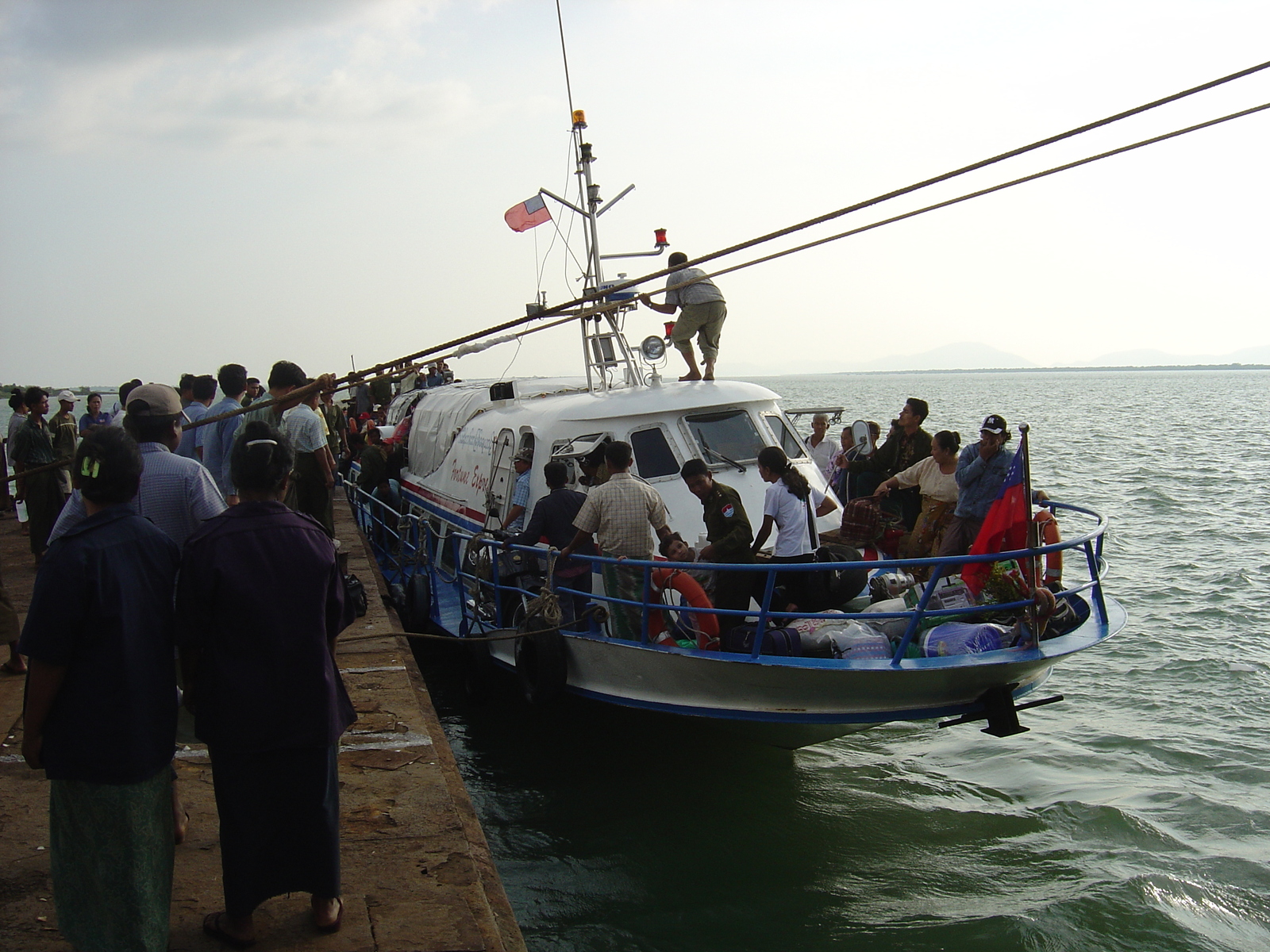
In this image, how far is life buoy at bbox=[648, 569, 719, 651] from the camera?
6.14m

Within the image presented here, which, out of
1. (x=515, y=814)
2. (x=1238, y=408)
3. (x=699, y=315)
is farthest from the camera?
(x=1238, y=408)

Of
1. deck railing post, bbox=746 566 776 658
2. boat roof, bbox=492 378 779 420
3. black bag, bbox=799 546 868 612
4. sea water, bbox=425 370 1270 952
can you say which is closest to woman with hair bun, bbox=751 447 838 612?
black bag, bbox=799 546 868 612

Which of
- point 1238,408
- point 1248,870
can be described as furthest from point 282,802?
point 1238,408

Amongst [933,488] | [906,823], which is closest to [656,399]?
[933,488]

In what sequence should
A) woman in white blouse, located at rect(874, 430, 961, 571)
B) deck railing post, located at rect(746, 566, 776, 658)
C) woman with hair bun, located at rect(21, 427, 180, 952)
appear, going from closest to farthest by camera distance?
woman with hair bun, located at rect(21, 427, 180, 952)
deck railing post, located at rect(746, 566, 776, 658)
woman in white blouse, located at rect(874, 430, 961, 571)

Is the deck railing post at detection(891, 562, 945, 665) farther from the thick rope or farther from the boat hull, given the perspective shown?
the thick rope

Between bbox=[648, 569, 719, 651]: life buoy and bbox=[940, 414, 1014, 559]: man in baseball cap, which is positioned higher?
bbox=[940, 414, 1014, 559]: man in baseball cap

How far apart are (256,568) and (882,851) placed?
5.33 meters

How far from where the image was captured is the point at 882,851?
22.0ft

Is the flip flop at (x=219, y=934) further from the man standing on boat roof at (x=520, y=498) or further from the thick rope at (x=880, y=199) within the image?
the man standing on boat roof at (x=520, y=498)

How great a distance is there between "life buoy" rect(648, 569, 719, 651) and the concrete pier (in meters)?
1.58

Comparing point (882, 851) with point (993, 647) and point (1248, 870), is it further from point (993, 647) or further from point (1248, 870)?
point (1248, 870)

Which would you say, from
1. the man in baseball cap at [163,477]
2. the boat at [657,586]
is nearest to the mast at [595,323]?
the boat at [657,586]

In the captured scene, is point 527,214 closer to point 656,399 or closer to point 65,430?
point 656,399
